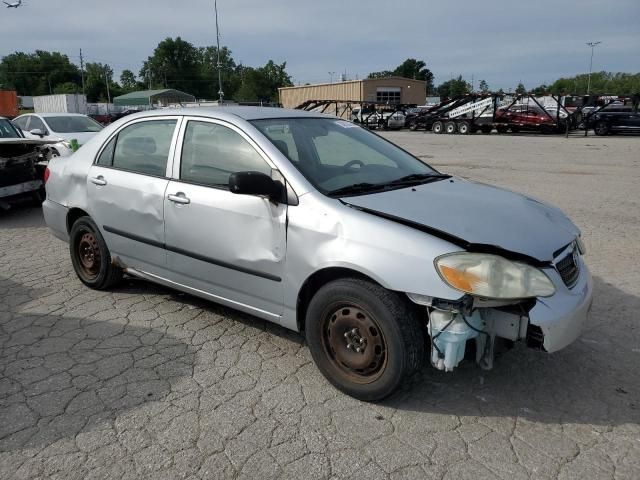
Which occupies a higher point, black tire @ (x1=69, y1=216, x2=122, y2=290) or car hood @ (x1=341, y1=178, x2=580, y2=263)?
car hood @ (x1=341, y1=178, x2=580, y2=263)

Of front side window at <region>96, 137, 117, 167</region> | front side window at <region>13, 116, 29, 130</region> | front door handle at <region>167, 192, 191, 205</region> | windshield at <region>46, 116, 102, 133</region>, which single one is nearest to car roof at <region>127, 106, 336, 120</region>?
front side window at <region>96, 137, 117, 167</region>

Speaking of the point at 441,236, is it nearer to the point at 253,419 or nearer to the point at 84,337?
the point at 253,419

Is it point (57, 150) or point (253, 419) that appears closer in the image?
point (253, 419)

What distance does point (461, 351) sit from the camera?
2.73 m

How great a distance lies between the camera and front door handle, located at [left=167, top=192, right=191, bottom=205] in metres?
3.67

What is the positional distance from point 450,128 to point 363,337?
29.8 meters

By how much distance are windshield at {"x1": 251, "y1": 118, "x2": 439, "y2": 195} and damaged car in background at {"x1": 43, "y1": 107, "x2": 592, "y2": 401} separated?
0.02 m

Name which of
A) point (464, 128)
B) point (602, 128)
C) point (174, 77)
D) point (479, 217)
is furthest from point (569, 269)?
point (174, 77)

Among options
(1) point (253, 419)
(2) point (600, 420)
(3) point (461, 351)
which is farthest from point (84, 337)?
(2) point (600, 420)

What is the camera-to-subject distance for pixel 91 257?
473 centimetres

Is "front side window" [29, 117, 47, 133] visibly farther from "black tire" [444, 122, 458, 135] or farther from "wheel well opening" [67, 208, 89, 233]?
"black tire" [444, 122, 458, 135]

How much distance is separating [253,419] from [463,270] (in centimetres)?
137

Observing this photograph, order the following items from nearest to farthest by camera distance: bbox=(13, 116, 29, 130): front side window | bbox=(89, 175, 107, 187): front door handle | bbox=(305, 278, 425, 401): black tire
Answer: bbox=(305, 278, 425, 401): black tire < bbox=(89, 175, 107, 187): front door handle < bbox=(13, 116, 29, 130): front side window

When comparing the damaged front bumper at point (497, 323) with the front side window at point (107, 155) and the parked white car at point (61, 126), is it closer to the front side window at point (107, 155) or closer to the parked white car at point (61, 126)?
the front side window at point (107, 155)
